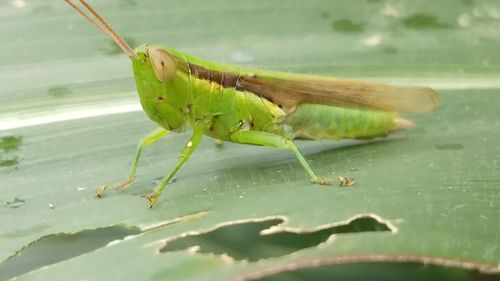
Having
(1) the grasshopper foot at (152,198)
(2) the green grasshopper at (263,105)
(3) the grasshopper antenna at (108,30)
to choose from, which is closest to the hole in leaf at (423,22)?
(2) the green grasshopper at (263,105)

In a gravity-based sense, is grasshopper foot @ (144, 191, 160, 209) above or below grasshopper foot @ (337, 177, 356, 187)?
below

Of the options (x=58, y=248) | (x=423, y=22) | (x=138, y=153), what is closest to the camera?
(x=58, y=248)

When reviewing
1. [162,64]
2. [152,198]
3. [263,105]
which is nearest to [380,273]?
[152,198]

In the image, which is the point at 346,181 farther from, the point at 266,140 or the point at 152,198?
the point at 152,198

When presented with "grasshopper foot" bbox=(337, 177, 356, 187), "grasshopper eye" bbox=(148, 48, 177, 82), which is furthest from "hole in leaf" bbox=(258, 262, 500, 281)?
"grasshopper eye" bbox=(148, 48, 177, 82)

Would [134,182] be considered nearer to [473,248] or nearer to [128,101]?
[128,101]

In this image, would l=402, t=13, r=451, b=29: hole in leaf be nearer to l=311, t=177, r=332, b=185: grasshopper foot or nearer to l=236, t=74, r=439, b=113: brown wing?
l=236, t=74, r=439, b=113: brown wing

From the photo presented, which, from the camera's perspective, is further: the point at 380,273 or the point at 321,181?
the point at 321,181

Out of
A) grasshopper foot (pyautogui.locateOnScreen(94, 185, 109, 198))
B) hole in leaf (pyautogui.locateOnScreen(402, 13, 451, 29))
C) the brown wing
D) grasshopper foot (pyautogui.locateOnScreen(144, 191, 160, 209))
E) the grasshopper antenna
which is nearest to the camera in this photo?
the grasshopper antenna
